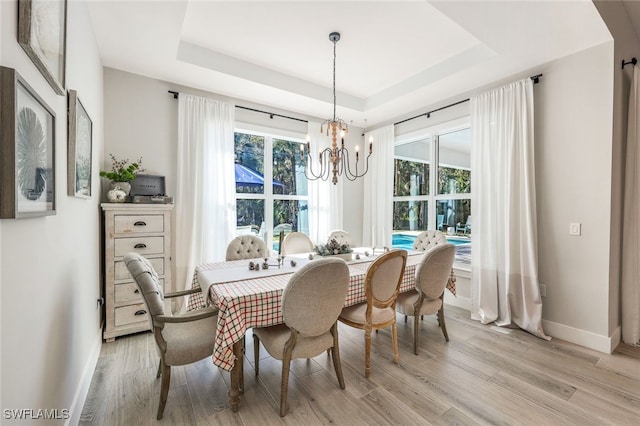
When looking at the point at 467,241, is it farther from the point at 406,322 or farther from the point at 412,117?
the point at 412,117

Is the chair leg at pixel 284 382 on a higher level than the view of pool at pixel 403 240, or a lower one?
lower

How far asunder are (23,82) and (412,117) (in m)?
4.21

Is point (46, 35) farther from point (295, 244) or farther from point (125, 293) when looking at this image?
point (295, 244)

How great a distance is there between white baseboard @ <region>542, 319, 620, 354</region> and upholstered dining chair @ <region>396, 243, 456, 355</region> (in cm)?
129

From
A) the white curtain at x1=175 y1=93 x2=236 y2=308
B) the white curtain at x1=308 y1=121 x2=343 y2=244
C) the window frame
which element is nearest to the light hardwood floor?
the white curtain at x1=175 y1=93 x2=236 y2=308

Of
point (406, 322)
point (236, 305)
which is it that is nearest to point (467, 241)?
point (406, 322)

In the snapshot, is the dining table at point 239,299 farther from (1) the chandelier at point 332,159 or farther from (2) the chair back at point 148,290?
(1) the chandelier at point 332,159

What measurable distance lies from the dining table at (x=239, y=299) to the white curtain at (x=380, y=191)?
2.22 meters

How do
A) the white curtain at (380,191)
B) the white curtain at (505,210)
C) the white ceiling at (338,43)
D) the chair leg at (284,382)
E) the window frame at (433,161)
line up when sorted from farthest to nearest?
the white curtain at (380,191) → the window frame at (433,161) → the white curtain at (505,210) → the white ceiling at (338,43) → the chair leg at (284,382)

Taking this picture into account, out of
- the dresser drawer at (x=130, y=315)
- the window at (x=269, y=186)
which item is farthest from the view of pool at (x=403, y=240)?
the dresser drawer at (x=130, y=315)

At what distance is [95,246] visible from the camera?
250 cm

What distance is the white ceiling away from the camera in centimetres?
221

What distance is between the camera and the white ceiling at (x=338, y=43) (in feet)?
7.24

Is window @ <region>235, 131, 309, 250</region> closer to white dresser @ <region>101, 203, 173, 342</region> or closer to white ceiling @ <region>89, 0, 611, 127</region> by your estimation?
white ceiling @ <region>89, 0, 611, 127</region>
